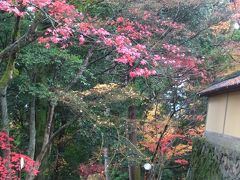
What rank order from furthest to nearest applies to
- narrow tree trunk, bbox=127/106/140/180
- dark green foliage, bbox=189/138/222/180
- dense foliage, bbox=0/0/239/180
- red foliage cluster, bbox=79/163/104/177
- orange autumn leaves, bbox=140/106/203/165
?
orange autumn leaves, bbox=140/106/203/165 → red foliage cluster, bbox=79/163/104/177 → narrow tree trunk, bbox=127/106/140/180 → dense foliage, bbox=0/0/239/180 → dark green foliage, bbox=189/138/222/180

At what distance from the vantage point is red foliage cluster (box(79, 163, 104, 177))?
17.2 metres

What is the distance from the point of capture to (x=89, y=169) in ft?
57.4

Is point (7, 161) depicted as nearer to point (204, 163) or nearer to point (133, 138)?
point (204, 163)

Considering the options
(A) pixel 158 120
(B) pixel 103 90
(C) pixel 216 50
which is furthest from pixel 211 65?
(B) pixel 103 90

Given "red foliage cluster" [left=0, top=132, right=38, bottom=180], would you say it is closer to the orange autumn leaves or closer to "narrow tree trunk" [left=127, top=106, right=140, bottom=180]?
"narrow tree trunk" [left=127, top=106, right=140, bottom=180]

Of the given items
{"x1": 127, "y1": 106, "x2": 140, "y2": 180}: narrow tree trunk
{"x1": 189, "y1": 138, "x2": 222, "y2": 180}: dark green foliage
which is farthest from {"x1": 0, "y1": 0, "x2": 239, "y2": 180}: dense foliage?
{"x1": 189, "y1": 138, "x2": 222, "y2": 180}: dark green foliage

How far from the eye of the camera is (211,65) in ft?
50.4

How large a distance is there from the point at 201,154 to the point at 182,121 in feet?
22.2

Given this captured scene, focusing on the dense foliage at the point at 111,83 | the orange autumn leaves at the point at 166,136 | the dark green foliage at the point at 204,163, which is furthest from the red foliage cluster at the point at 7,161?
the orange autumn leaves at the point at 166,136

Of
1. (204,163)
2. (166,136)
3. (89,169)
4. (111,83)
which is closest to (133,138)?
(166,136)

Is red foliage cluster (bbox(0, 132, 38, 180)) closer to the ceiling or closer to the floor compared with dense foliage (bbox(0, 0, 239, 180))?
closer to the floor

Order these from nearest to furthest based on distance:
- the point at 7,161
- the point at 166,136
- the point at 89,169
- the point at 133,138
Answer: the point at 7,161
the point at 133,138
the point at 89,169
the point at 166,136

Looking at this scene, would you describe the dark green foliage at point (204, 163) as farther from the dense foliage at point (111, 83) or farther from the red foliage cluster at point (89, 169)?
the red foliage cluster at point (89, 169)

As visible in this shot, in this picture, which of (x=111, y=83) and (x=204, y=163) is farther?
(x=111, y=83)
